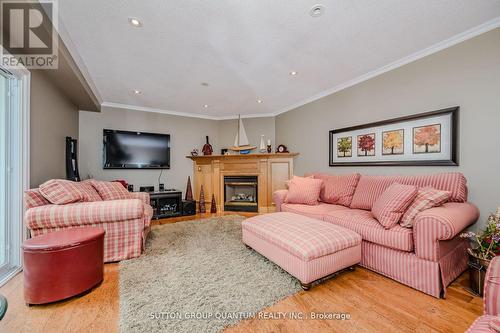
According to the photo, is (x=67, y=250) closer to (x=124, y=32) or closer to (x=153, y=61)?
(x=124, y=32)

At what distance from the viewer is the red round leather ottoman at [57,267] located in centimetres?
146

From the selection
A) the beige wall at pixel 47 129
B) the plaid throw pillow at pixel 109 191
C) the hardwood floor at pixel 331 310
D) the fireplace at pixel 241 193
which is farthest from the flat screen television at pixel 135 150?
the hardwood floor at pixel 331 310

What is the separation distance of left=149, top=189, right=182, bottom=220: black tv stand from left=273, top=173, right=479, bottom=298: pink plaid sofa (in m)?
3.16

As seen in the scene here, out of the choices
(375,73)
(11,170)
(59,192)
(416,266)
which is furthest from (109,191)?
(375,73)

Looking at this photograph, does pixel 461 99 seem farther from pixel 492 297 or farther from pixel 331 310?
pixel 331 310

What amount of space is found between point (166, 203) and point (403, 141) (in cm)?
433

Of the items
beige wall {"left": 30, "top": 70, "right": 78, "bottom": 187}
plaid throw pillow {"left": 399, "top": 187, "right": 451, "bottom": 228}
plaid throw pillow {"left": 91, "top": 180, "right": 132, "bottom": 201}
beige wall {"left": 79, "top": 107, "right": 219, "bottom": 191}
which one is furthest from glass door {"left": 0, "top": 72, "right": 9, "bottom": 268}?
plaid throw pillow {"left": 399, "top": 187, "right": 451, "bottom": 228}

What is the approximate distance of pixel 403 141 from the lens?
8.73 ft

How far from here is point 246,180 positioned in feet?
15.7

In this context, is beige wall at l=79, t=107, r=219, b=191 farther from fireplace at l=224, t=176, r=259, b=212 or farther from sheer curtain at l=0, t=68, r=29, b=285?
sheer curtain at l=0, t=68, r=29, b=285

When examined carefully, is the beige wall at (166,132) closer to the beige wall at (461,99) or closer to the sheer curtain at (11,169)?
the sheer curtain at (11,169)

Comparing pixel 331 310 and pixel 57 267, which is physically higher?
pixel 57 267

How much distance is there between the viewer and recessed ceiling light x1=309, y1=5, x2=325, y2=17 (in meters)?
1.74

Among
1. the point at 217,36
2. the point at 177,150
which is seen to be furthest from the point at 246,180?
the point at 217,36
